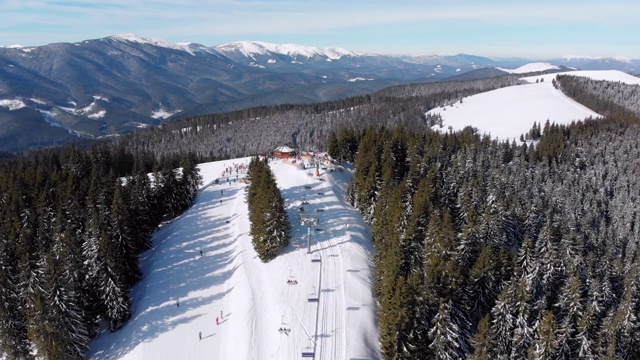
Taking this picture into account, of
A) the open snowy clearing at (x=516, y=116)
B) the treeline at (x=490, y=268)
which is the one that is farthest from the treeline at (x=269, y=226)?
the open snowy clearing at (x=516, y=116)

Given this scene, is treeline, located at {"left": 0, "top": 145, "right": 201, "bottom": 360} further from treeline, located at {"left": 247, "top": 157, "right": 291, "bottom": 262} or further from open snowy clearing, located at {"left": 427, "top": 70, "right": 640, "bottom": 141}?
open snowy clearing, located at {"left": 427, "top": 70, "right": 640, "bottom": 141}

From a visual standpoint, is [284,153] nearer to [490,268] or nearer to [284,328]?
[284,328]

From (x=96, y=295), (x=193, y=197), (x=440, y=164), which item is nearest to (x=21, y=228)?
(x=96, y=295)

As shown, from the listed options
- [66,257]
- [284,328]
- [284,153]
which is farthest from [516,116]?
[66,257]

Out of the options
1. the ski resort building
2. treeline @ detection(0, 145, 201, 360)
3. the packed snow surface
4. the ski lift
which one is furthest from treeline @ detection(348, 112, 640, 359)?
treeline @ detection(0, 145, 201, 360)

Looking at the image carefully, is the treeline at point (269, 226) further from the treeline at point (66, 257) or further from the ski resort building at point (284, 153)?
the ski resort building at point (284, 153)
